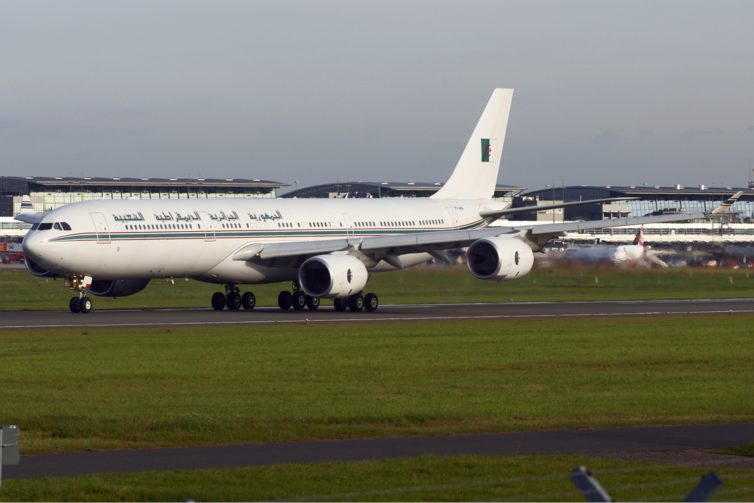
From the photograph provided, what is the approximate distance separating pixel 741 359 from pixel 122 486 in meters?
20.1

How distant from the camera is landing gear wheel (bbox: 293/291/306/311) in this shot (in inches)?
2083

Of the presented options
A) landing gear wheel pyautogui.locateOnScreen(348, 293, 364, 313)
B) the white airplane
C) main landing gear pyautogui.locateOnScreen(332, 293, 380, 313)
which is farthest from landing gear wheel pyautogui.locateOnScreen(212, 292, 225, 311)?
the white airplane

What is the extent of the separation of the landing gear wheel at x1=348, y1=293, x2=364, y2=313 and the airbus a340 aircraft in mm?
36

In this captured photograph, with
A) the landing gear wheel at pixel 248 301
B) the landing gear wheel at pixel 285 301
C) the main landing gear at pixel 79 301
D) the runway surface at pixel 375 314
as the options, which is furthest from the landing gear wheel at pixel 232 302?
the main landing gear at pixel 79 301

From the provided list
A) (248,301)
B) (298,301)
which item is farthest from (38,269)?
(298,301)

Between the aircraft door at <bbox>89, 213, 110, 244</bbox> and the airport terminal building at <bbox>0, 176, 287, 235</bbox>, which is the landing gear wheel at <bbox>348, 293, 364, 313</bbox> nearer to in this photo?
the aircraft door at <bbox>89, 213, 110, 244</bbox>

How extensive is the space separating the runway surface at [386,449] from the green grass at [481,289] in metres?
39.1

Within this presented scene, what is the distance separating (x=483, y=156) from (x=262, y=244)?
1385cm

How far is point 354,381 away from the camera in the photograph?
1084 inches

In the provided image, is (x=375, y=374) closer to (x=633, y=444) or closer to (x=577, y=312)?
(x=633, y=444)

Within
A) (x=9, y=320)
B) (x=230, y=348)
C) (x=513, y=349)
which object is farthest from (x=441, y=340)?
(x=9, y=320)

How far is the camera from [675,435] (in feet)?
66.2

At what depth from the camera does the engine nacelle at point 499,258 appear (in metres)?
50.3

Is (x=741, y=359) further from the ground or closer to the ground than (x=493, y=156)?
closer to the ground
